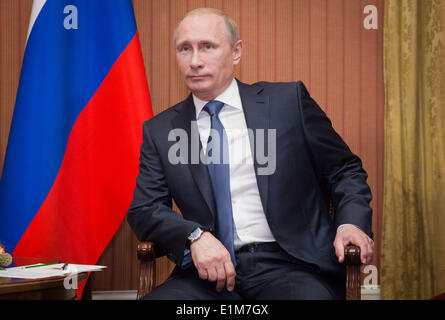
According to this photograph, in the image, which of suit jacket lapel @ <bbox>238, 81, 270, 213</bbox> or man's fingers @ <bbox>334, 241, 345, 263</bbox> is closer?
man's fingers @ <bbox>334, 241, 345, 263</bbox>

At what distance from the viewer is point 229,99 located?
1885 millimetres

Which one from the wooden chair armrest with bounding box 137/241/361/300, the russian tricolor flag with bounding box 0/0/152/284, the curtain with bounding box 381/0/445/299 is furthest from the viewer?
the curtain with bounding box 381/0/445/299

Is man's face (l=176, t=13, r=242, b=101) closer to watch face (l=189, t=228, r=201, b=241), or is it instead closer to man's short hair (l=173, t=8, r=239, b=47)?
man's short hair (l=173, t=8, r=239, b=47)

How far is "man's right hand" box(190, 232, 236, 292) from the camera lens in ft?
4.94

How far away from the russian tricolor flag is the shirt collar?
0.62m

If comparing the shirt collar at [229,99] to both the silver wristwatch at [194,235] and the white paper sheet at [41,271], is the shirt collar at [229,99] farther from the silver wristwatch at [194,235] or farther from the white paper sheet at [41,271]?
the white paper sheet at [41,271]

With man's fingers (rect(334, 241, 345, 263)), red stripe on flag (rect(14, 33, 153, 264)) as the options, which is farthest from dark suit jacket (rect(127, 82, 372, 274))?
red stripe on flag (rect(14, 33, 153, 264))

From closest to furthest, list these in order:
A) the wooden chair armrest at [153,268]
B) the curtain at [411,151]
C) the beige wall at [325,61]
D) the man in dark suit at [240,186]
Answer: the wooden chair armrest at [153,268]
the man in dark suit at [240,186]
the curtain at [411,151]
the beige wall at [325,61]

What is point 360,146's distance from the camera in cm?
288

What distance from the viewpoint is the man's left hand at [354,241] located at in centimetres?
147

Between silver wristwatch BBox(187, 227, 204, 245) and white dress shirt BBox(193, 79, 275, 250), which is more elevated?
white dress shirt BBox(193, 79, 275, 250)

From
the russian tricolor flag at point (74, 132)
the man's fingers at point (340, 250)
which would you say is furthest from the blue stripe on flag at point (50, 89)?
the man's fingers at point (340, 250)

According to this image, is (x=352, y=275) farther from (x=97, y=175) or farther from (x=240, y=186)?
(x=97, y=175)
